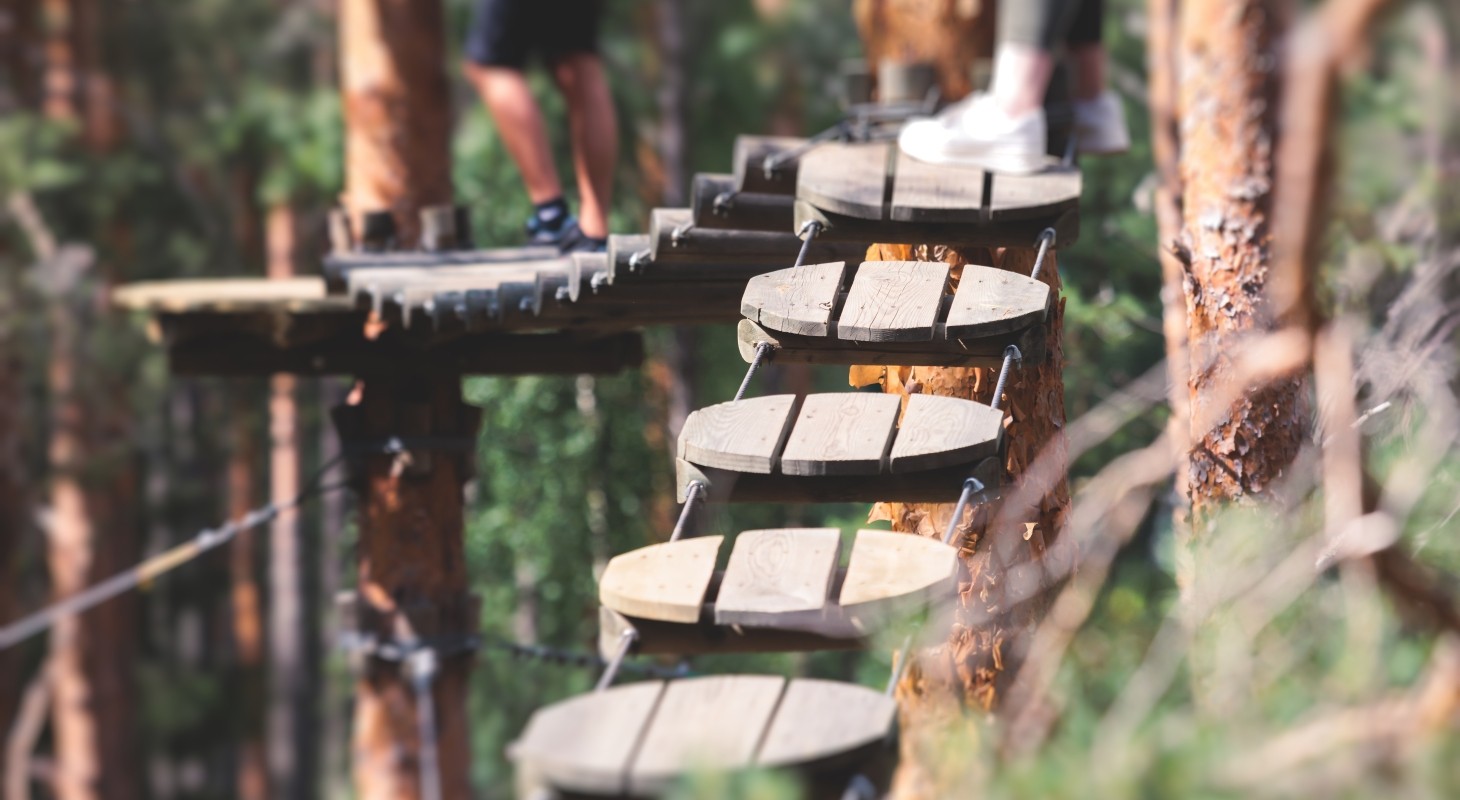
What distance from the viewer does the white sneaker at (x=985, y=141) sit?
3.91 meters

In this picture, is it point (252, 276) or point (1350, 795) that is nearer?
point (1350, 795)

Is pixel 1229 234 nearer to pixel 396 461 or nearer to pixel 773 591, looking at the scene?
pixel 773 591

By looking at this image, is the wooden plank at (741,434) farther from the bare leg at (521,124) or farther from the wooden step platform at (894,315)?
the bare leg at (521,124)

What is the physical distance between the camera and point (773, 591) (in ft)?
7.52

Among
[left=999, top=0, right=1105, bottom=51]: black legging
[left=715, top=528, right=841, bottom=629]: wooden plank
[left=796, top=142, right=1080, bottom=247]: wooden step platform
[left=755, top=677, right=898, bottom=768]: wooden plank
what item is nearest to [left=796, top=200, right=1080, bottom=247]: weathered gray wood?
[left=796, top=142, right=1080, bottom=247]: wooden step platform

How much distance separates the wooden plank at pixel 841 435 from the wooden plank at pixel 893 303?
0.12 m

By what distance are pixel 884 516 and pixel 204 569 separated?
1996cm

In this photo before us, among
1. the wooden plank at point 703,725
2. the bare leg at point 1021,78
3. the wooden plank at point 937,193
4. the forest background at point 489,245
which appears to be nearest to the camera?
the wooden plank at point 703,725

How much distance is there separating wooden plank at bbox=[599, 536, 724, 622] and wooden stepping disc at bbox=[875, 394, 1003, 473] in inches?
13.7

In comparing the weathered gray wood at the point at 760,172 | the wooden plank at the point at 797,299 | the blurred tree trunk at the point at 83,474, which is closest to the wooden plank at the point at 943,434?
the wooden plank at the point at 797,299

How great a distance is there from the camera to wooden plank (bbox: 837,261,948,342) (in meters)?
2.87

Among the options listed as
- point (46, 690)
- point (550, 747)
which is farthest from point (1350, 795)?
point (46, 690)

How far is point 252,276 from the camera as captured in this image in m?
16.1

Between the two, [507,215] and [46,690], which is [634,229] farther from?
[46,690]
